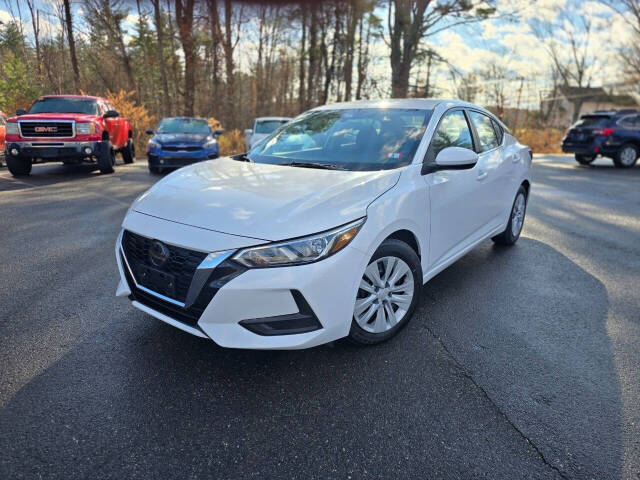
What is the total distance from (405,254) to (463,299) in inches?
44.1

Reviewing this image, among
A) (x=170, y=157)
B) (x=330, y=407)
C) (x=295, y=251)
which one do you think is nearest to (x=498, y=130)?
(x=295, y=251)

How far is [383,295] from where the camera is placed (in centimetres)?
282

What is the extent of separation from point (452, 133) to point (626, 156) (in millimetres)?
14393

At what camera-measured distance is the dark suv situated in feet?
46.8

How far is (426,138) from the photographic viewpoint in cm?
332

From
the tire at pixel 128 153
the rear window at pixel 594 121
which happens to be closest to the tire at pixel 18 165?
the tire at pixel 128 153

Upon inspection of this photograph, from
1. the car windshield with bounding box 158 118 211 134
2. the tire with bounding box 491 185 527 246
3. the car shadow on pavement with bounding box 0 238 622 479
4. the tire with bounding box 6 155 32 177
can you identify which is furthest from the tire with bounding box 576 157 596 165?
the tire with bounding box 6 155 32 177

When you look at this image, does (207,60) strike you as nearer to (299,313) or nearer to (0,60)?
(0,60)

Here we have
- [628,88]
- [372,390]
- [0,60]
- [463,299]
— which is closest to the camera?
[372,390]

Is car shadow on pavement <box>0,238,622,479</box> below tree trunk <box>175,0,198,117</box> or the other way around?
below

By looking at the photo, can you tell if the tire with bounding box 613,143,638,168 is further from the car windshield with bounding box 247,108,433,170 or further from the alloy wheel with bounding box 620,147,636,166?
the car windshield with bounding box 247,108,433,170

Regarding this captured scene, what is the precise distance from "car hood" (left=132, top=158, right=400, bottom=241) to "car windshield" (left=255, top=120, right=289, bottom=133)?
12.6 m

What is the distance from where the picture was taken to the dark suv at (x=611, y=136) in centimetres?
1427

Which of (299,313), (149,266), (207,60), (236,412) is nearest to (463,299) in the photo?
(299,313)
